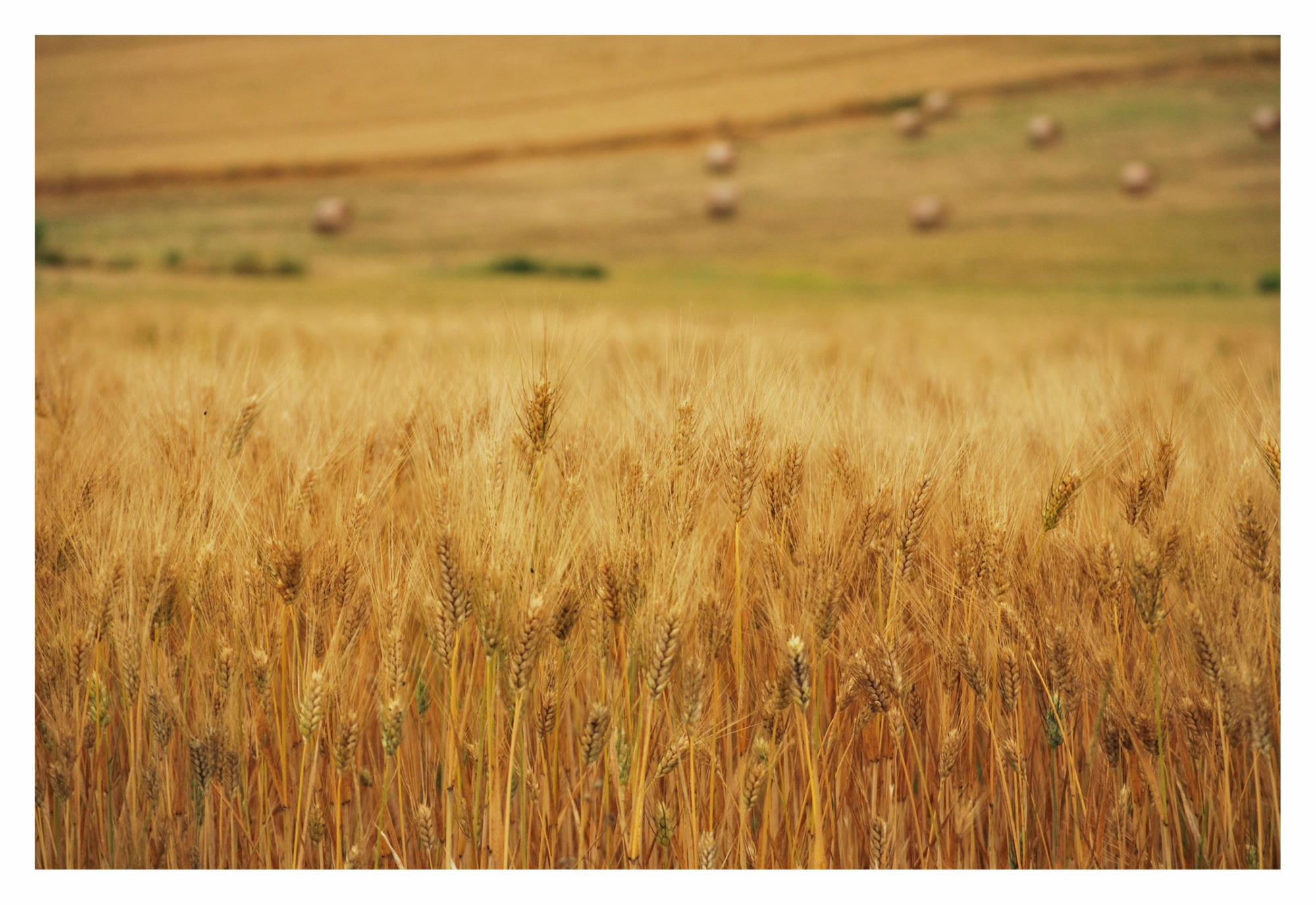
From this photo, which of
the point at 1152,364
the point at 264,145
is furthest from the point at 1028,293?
the point at 264,145

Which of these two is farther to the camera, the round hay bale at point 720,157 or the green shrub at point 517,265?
the green shrub at point 517,265

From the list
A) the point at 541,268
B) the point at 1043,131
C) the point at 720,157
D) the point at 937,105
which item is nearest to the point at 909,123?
the point at 937,105

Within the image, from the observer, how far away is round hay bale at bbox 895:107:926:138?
4230 mm

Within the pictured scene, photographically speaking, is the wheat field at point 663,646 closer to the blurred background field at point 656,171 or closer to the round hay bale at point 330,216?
the blurred background field at point 656,171

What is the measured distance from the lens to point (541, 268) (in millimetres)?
6258

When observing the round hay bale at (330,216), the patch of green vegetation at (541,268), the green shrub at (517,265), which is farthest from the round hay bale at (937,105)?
the round hay bale at (330,216)

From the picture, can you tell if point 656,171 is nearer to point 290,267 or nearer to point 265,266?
point 290,267

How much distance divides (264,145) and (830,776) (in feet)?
13.1

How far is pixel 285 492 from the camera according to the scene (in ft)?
3.74

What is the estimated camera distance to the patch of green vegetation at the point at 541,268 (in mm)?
6188

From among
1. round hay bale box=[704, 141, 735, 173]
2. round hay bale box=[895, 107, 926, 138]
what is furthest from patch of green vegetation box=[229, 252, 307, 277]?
round hay bale box=[895, 107, 926, 138]

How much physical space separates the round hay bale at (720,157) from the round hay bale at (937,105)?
1278mm

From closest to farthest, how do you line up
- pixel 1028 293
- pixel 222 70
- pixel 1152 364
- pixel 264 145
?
1. pixel 222 70
2. pixel 1152 364
3. pixel 264 145
4. pixel 1028 293

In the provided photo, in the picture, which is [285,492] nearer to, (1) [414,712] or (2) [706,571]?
(1) [414,712]
